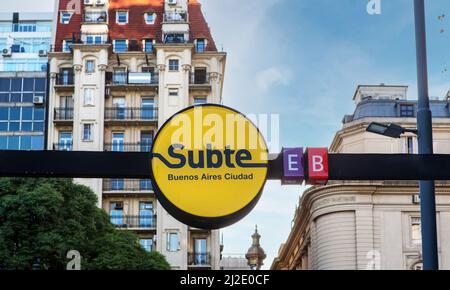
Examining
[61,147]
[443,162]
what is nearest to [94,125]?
[61,147]

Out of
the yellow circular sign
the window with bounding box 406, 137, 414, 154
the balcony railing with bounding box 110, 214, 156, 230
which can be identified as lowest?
the yellow circular sign

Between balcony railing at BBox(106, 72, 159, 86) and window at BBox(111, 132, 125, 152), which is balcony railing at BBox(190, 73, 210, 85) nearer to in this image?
balcony railing at BBox(106, 72, 159, 86)

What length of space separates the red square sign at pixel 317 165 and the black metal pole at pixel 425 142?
12.4 ft

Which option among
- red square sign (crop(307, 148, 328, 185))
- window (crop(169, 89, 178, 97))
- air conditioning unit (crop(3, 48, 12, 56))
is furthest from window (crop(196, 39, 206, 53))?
red square sign (crop(307, 148, 328, 185))

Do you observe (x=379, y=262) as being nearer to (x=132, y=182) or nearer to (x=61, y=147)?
(x=132, y=182)

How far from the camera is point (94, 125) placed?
7212 centimetres

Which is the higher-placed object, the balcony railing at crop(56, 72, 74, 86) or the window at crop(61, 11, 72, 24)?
the window at crop(61, 11, 72, 24)

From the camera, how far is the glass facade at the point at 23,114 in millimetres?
75875

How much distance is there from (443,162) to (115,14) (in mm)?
71934

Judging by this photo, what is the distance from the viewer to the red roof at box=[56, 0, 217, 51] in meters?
77.1

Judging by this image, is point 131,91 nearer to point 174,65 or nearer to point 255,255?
point 174,65

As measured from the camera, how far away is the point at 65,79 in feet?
244

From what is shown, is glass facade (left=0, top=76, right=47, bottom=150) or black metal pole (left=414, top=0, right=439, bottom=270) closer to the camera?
black metal pole (left=414, top=0, right=439, bottom=270)

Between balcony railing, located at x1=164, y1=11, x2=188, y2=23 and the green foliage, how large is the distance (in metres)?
29.4
